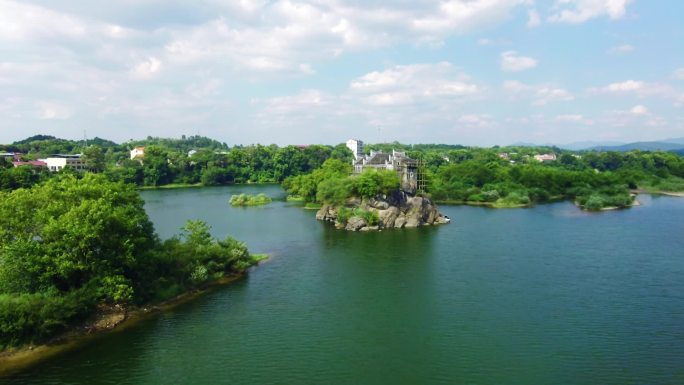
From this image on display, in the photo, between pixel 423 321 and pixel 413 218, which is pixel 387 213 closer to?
pixel 413 218

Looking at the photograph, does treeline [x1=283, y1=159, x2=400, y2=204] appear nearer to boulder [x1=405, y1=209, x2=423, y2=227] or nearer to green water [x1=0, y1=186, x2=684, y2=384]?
boulder [x1=405, y1=209, x2=423, y2=227]

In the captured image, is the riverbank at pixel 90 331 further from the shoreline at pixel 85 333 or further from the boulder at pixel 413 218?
the boulder at pixel 413 218

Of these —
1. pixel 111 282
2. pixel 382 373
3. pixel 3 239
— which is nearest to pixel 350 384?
pixel 382 373

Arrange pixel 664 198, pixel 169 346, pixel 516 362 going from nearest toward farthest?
pixel 516 362, pixel 169 346, pixel 664 198

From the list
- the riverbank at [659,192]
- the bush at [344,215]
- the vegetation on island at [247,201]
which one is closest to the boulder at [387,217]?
the bush at [344,215]

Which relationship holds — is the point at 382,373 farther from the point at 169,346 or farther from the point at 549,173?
the point at 549,173

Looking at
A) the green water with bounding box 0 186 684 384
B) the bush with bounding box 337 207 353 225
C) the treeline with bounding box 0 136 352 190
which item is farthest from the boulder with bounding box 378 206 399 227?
the treeline with bounding box 0 136 352 190

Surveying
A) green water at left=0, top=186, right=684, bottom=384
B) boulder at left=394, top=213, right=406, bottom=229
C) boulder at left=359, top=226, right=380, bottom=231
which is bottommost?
green water at left=0, top=186, right=684, bottom=384
